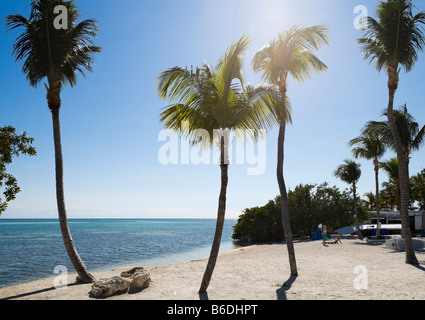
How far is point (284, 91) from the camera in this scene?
12281mm

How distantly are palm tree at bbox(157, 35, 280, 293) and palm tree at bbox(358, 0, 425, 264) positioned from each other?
332 inches

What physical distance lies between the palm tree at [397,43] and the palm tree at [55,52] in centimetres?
1289

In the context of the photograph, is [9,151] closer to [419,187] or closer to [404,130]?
[404,130]

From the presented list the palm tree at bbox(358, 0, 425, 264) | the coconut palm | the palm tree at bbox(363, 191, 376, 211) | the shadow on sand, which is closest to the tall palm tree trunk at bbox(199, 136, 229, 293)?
the shadow on sand

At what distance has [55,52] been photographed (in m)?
11.1

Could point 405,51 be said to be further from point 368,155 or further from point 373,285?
point 368,155

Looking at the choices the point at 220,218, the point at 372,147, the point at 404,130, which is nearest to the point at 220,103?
the point at 220,218

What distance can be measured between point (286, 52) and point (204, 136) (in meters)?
5.22

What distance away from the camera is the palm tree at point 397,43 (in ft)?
43.9

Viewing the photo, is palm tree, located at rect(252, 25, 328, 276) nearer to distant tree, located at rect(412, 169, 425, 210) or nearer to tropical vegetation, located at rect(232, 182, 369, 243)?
tropical vegetation, located at rect(232, 182, 369, 243)

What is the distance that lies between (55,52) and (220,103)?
6.95 meters

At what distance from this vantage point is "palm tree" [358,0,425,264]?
13.4 metres
